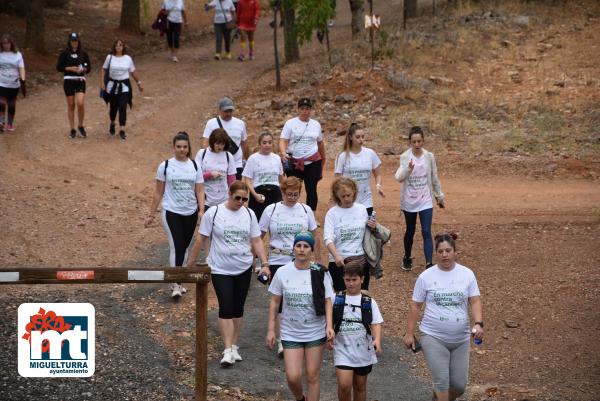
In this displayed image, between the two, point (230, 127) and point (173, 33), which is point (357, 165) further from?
point (173, 33)

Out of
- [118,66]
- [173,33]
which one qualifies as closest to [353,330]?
[118,66]

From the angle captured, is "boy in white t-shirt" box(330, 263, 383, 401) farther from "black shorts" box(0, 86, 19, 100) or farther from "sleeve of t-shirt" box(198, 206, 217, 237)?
"black shorts" box(0, 86, 19, 100)

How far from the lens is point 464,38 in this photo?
24.8 m

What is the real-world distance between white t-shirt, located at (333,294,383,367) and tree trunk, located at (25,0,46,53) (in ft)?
63.9

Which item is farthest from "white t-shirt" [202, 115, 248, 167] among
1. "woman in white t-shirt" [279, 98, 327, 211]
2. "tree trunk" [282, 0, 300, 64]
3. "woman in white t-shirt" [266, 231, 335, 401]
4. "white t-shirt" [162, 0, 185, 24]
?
"white t-shirt" [162, 0, 185, 24]

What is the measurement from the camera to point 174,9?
1048 inches

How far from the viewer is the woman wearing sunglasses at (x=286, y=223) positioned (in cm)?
1020

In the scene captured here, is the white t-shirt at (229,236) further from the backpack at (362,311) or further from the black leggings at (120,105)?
the black leggings at (120,105)

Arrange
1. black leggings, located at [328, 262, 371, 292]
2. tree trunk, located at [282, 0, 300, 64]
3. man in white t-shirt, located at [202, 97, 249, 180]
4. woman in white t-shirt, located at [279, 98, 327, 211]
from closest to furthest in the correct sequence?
1. black leggings, located at [328, 262, 371, 292]
2. man in white t-shirt, located at [202, 97, 249, 180]
3. woman in white t-shirt, located at [279, 98, 327, 211]
4. tree trunk, located at [282, 0, 300, 64]

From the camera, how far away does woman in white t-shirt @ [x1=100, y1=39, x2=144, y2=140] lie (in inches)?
720

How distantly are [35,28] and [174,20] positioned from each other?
3.46 metres

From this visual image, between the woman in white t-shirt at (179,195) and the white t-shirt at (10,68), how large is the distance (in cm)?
813

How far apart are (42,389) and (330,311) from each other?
265cm

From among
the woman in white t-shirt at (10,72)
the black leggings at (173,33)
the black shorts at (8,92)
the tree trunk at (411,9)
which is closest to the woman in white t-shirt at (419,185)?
the woman in white t-shirt at (10,72)
